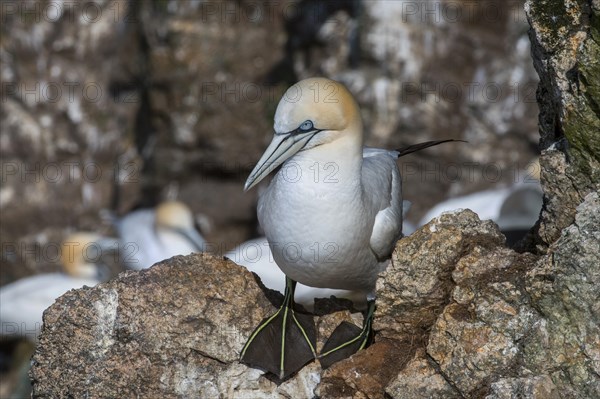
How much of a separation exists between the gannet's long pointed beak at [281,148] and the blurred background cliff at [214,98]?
6209mm

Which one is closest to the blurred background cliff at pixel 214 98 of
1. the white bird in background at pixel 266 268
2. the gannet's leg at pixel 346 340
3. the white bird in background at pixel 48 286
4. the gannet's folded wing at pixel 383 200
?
the white bird in background at pixel 48 286

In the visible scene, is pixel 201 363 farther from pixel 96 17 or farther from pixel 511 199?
pixel 96 17

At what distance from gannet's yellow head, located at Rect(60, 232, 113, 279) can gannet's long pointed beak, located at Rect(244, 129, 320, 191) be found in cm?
570

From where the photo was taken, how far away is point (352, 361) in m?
4.31

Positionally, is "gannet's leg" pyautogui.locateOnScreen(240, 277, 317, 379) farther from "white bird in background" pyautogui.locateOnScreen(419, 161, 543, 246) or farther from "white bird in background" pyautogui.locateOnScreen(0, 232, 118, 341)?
"white bird in background" pyautogui.locateOnScreen(419, 161, 543, 246)

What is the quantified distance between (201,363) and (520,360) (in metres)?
1.47

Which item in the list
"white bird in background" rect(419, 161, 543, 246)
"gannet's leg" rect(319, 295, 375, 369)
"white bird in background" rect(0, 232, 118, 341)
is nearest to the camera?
"gannet's leg" rect(319, 295, 375, 369)

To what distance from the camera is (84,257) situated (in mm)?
10016

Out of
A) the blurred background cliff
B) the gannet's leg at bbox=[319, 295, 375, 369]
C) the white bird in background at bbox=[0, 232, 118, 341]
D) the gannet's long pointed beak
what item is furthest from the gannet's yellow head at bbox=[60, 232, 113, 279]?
the gannet's long pointed beak

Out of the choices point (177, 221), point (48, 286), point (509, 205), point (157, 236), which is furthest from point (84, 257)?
point (509, 205)

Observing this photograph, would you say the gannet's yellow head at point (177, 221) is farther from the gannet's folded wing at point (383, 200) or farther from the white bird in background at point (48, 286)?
the gannet's folded wing at point (383, 200)

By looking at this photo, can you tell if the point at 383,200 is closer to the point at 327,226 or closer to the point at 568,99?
the point at 327,226

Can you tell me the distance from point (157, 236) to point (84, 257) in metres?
0.78

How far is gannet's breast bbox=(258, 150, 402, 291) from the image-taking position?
4.38m
